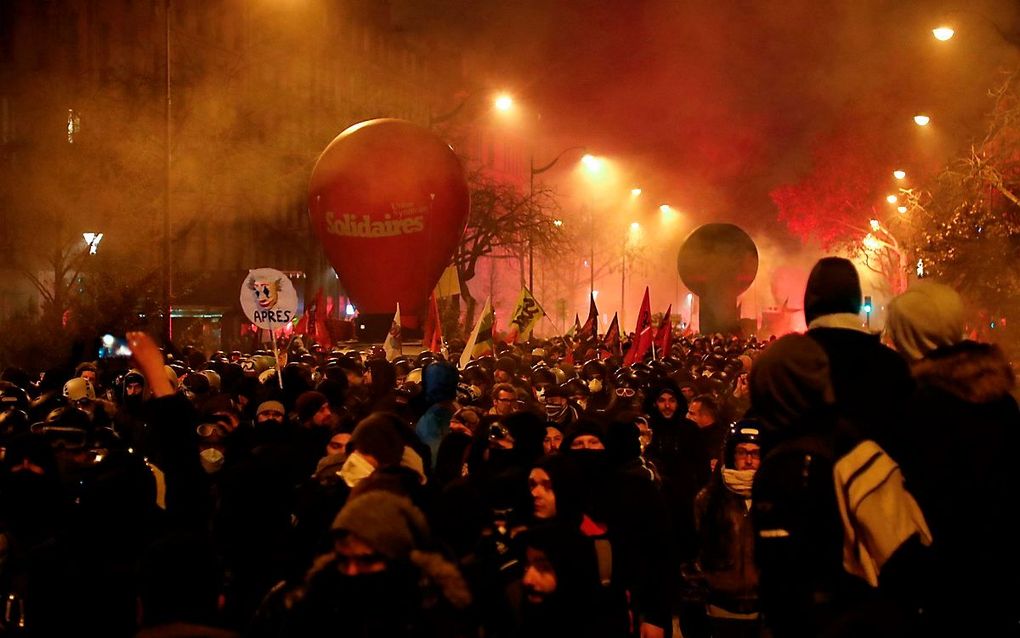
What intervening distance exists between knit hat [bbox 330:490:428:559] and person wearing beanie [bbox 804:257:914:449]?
1.31m

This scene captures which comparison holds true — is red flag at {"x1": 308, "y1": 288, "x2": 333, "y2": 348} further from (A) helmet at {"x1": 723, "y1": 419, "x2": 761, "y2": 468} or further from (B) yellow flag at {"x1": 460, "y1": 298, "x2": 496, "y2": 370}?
(A) helmet at {"x1": 723, "y1": 419, "x2": 761, "y2": 468}

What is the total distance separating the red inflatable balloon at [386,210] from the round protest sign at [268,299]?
11.7m

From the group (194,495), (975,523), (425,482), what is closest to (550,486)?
(425,482)

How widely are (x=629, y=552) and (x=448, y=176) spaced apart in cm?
2116

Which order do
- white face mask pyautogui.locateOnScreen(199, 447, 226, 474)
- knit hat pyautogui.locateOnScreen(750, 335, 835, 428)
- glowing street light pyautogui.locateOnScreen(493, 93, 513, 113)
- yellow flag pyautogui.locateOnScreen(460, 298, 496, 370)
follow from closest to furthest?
knit hat pyautogui.locateOnScreen(750, 335, 835, 428) → white face mask pyautogui.locateOnScreen(199, 447, 226, 474) → yellow flag pyautogui.locateOnScreen(460, 298, 496, 370) → glowing street light pyautogui.locateOnScreen(493, 93, 513, 113)

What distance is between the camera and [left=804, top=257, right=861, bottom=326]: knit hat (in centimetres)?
389

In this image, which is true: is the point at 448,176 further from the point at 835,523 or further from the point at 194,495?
the point at 835,523

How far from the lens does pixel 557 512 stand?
502cm

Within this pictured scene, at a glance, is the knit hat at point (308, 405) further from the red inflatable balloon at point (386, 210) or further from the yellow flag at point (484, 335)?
the red inflatable balloon at point (386, 210)

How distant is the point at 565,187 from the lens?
72.1 meters

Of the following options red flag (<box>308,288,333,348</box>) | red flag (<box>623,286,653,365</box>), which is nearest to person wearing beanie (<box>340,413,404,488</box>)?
red flag (<box>623,286,653,365</box>)

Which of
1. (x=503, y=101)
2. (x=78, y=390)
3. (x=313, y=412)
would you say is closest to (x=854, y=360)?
(x=313, y=412)

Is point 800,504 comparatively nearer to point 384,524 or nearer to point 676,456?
point 384,524

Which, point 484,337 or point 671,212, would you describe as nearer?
point 484,337
